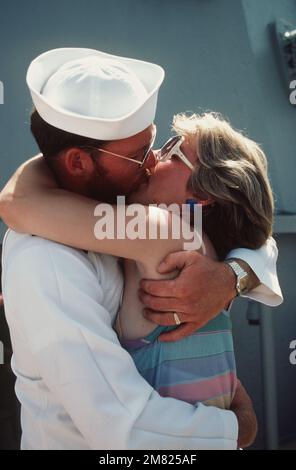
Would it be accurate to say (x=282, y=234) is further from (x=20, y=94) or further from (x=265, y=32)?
(x=20, y=94)

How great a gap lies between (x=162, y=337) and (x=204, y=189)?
1.41 feet

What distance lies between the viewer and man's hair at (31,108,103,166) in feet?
5.09

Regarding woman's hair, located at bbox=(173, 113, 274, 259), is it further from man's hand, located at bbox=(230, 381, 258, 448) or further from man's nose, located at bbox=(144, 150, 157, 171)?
man's hand, located at bbox=(230, 381, 258, 448)

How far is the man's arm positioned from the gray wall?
1.67 m

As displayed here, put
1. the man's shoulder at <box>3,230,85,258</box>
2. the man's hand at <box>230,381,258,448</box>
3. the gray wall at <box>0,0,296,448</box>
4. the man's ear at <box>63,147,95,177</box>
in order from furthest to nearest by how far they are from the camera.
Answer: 1. the gray wall at <box>0,0,296,448</box>
2. the man's hand at <box>230,381,258,448</box>
3. the man's ear at <box>63,147,95,177</box>
4. the man's shoulder at <box>3,230,85,258</box>

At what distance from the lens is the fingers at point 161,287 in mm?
1512

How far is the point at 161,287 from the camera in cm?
151

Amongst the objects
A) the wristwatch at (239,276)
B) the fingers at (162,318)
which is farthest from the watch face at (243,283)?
the fingers at (162,318)

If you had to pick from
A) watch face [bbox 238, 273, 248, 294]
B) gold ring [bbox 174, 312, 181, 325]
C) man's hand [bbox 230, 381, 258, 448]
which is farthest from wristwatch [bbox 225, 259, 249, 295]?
man's hand [bbox 230, 381, 258, 448]

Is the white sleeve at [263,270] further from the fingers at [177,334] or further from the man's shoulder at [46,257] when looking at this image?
the man's shoulder at [46,257]

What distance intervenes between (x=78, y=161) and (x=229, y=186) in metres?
0.42

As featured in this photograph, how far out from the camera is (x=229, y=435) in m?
1.51

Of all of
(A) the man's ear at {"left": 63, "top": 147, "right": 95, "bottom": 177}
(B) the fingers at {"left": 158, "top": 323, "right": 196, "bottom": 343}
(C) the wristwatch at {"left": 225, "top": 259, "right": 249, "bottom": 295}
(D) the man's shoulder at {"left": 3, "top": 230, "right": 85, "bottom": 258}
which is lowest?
(B) the fingers at {"left": 158, "top": 323, "right": 196, "bottom": 343}

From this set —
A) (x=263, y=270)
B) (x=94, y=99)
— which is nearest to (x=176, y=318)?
(x=263, y=270)
